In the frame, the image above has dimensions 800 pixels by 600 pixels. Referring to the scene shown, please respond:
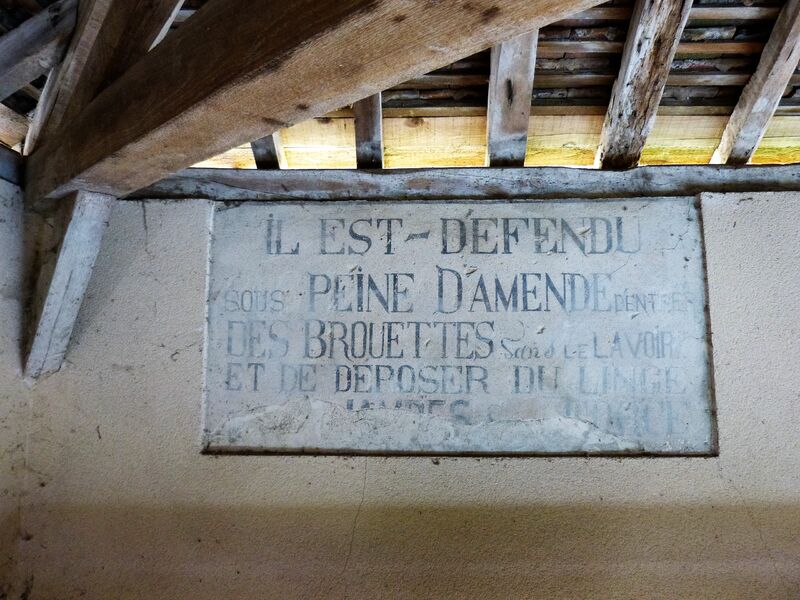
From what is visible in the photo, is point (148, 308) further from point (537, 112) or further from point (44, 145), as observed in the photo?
point (537, 112)

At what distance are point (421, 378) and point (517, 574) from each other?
0.83 meters

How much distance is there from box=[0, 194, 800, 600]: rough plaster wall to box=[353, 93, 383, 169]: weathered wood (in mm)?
971

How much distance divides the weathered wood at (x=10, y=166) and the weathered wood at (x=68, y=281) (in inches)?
14.8

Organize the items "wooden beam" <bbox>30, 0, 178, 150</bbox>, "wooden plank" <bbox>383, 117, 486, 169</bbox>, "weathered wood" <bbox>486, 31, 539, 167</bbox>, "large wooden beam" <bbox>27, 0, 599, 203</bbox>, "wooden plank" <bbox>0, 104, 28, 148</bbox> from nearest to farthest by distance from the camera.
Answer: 1. "large wooden beam" <bbox>27, 0, 599, 203</bbox>
2. "wooden beam" <bbox>30, 0, 178, 150</bbox>
3. "weathered wood" <bbox>486, 31, 539, 167</bbox>
4. "wooden plank" <bbox>0, 104, 28, 148</bbox>
5. "wooden plank" <bbox>383, 117, 486, 169</bbox>

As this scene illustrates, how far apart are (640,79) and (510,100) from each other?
49 cm

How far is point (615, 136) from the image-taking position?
101 inches

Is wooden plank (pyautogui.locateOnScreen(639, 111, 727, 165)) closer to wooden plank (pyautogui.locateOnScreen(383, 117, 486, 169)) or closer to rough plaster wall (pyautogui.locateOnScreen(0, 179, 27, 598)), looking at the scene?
wooden plank (pyautogui.locateOnScreen(383, 117, 486, 169))

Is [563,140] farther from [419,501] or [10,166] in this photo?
[10,166]

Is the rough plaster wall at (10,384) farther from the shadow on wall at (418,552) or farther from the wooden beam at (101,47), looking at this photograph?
the wooden beam at (101,47)

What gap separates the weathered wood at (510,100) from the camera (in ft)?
7.66

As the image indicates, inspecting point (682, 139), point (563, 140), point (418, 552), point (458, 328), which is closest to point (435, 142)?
point (563, 140)

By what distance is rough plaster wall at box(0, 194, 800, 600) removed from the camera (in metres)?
2.41

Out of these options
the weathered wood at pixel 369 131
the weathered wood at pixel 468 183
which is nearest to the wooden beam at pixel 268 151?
the weathered wood at pixel 468 183

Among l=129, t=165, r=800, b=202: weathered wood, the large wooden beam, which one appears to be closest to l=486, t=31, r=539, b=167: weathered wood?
l=129, t=165, r=800, b=202: weathered wood
